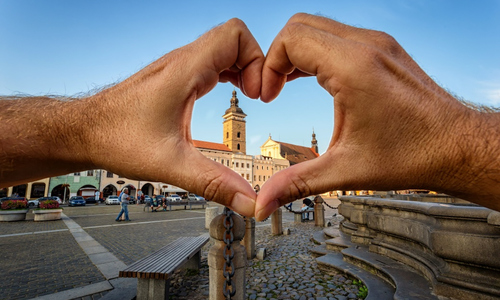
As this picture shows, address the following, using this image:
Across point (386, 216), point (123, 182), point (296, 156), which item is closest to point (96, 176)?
point (123, 182)

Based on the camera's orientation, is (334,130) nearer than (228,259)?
Yes

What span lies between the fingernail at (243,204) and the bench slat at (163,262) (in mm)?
2831

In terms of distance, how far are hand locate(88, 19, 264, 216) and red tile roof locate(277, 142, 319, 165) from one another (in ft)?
234

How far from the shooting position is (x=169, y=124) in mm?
1192

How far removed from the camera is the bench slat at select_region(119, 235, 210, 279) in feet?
11.1

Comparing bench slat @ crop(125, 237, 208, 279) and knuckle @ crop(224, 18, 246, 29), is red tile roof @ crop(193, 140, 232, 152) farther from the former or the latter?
knuckle @ crop(224, 18, 246, 29)

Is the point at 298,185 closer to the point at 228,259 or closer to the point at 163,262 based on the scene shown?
the point at 228,259

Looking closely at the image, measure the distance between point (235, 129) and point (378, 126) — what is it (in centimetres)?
7347

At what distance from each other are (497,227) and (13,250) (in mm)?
10669

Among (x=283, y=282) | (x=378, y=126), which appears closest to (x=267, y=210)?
(x=378, y=126)

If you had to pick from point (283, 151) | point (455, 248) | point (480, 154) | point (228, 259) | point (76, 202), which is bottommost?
point (76, 202)

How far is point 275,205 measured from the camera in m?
1.17

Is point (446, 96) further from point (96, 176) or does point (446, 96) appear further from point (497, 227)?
point (96, 176)

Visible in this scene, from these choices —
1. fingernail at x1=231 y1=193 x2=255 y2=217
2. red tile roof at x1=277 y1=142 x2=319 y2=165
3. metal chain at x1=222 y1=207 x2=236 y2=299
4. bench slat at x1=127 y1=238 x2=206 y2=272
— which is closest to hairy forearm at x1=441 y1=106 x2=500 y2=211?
fingernail at x1=231 y1=193 x2=255 y2=217
